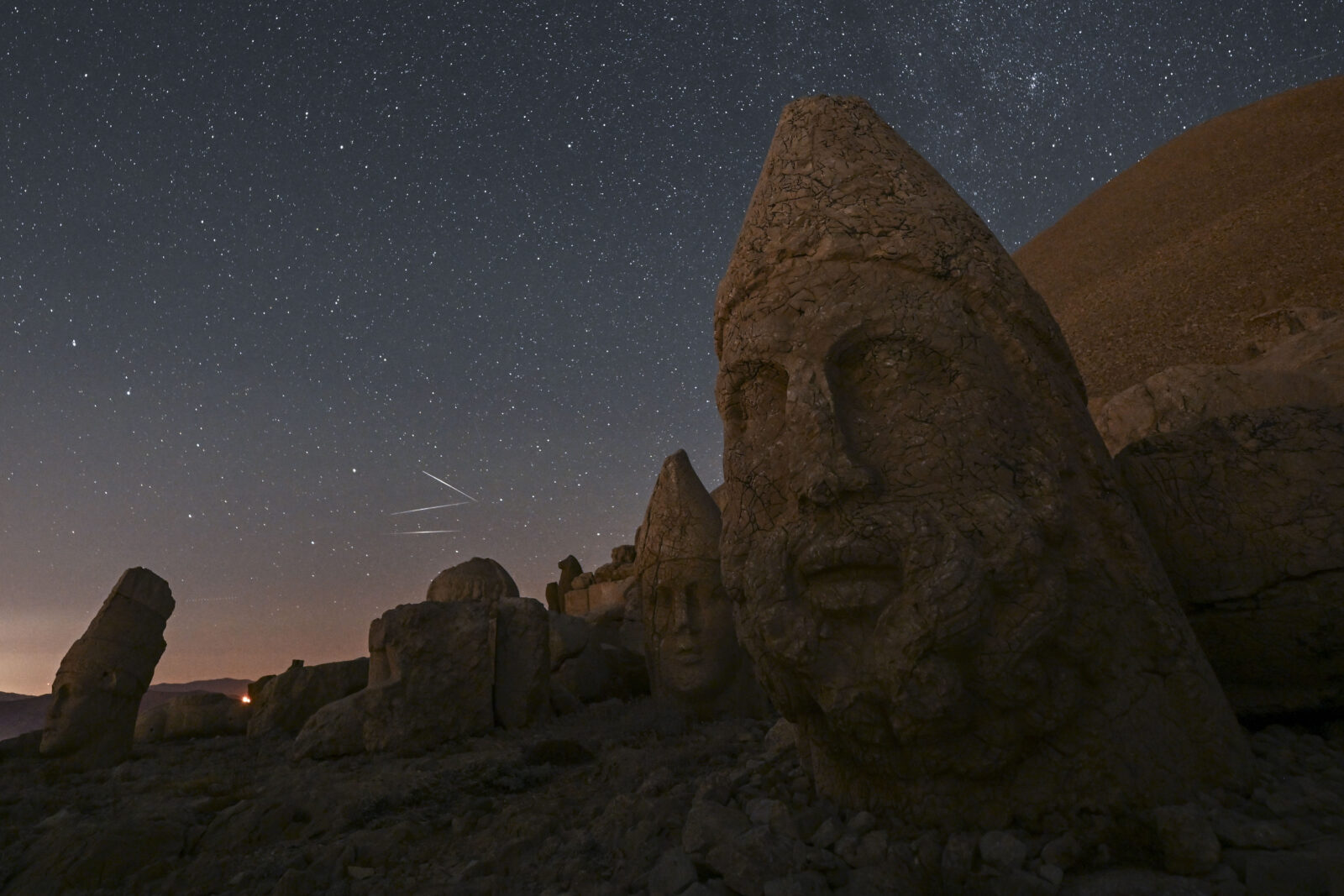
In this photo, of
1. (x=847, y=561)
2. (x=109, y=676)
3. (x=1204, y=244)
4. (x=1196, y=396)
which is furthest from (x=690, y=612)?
(x=1204, y=244)

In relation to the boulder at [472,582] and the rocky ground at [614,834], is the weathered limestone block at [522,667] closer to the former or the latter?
the rocky ground at [614,834]

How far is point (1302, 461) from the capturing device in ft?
10.7

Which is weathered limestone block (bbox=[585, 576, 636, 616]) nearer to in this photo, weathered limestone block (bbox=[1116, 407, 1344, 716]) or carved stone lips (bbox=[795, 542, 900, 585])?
weathered limestone block (bbox=[1116, 407, 1344, 716])

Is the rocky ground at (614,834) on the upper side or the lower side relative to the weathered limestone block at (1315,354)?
lower

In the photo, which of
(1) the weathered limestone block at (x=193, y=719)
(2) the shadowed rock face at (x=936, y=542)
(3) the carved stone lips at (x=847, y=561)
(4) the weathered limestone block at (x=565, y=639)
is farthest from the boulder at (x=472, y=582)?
(3) the carved stone lips at (x=847, y=561)

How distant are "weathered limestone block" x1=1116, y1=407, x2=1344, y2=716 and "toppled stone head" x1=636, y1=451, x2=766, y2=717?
12.7ft

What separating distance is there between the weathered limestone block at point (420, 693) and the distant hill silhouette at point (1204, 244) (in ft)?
67.9

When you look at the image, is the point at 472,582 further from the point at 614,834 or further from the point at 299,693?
the point at 614,834

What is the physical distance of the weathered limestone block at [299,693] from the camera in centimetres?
840

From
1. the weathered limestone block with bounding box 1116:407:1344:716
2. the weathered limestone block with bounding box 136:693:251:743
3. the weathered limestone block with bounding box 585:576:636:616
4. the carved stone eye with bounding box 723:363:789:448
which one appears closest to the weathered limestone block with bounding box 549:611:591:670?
the weathered limestone block with bounding box 136:693:251:743

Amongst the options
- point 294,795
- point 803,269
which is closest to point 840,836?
point 803,269

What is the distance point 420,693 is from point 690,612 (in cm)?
241

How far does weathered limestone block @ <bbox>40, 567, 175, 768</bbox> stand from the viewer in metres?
7.12

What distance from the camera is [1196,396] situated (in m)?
6.56
